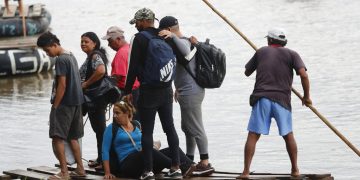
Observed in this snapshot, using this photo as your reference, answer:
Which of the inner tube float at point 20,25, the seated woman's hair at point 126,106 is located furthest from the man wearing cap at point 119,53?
the inner tube float at point 20,25

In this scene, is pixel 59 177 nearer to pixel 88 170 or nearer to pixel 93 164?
pixel 88 170

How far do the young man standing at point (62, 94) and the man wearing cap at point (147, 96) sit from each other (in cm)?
59

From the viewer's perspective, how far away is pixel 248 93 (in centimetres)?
2097

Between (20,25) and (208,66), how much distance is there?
20234 millimetres

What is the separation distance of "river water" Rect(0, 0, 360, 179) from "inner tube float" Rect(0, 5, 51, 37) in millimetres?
1201

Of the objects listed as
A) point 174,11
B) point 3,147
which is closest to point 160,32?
point 3,147

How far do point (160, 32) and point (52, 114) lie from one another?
1.38 m

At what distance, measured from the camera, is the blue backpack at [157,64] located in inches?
409

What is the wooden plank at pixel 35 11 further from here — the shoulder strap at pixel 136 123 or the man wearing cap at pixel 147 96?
the man wearing cap at pixel 147 96

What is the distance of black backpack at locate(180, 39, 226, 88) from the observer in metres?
11.0

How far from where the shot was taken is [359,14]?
123 feet

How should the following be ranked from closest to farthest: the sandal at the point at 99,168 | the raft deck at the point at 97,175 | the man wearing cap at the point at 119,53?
the raft deck at the point at 97,175, the sandal at the point at 99,168, the man wearing cap at the point at 119,53

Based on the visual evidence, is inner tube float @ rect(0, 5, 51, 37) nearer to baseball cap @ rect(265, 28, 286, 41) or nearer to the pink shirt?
the pink shirt

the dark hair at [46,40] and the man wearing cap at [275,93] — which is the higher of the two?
the dark hair at [46,40]
